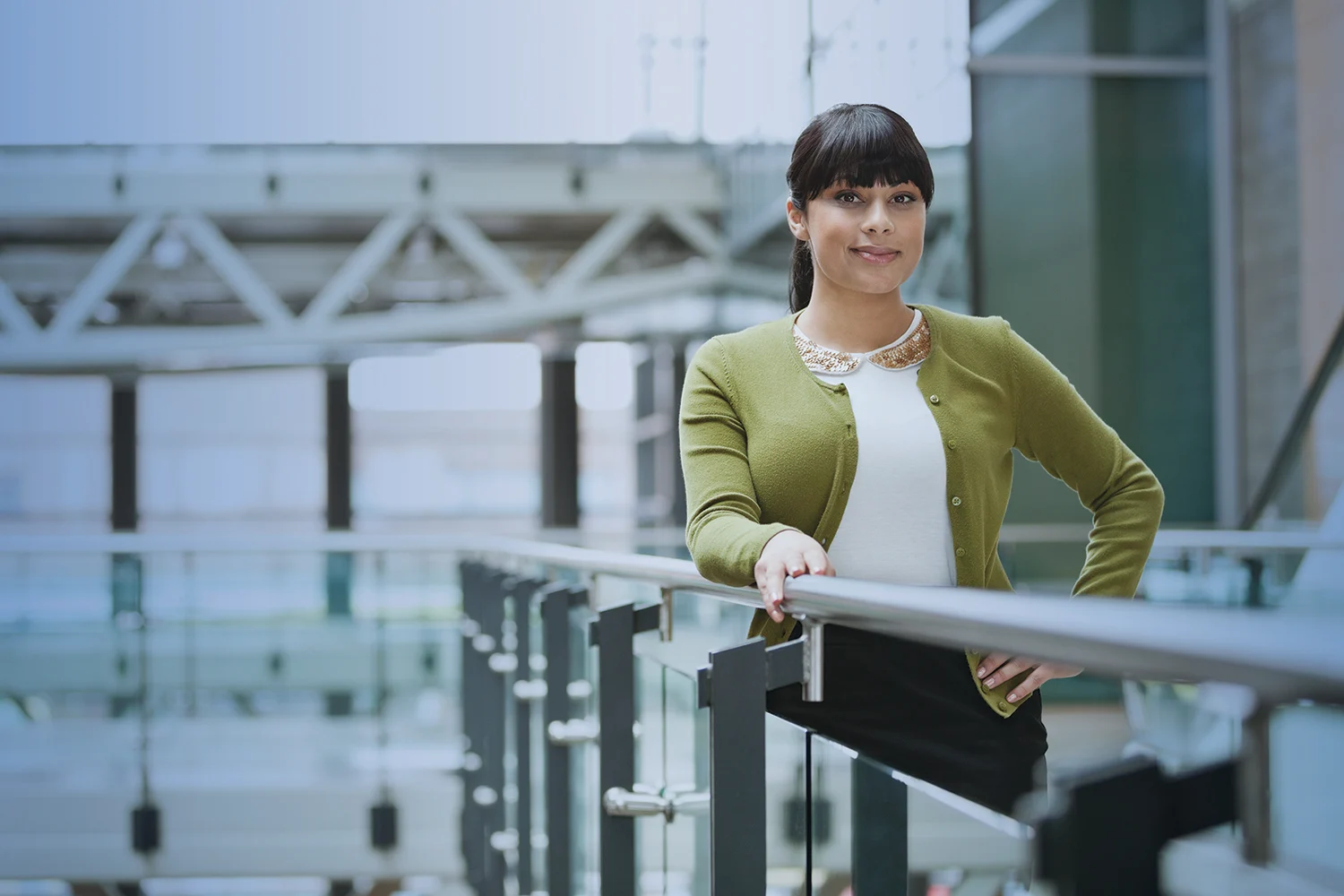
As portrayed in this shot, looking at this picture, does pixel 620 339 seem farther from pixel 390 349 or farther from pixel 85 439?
pixel 85 439

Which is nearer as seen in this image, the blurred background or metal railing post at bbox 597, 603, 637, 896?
metal railing post at bbox 597, 603, 637, 896

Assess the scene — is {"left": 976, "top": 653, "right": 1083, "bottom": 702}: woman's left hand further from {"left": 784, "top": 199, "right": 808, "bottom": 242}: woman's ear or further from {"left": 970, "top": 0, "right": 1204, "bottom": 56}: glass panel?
{"left": 970, "top": 0, "right": 1204, "bottom": 56}: glass panel

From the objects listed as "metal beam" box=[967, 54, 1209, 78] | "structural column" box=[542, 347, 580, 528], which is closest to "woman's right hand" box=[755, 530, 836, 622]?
"metal beam" box=[967, 54, 1209, 78]

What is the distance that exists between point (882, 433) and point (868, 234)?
24 centimetres

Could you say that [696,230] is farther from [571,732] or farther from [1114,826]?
[1114,826]

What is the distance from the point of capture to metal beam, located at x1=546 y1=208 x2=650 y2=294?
874cm

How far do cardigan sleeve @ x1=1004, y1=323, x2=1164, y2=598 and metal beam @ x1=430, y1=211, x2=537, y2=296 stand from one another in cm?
732

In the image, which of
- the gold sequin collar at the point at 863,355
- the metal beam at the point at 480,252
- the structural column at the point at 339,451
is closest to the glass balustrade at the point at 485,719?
the gold sequin collar at the point at 863,355

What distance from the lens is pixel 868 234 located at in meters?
1.60

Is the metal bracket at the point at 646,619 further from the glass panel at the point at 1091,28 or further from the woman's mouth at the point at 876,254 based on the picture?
the glass panel at the point at 1091,28

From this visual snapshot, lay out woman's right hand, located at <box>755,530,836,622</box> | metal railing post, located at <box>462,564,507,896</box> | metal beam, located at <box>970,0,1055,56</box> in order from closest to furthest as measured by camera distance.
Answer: woman's right hand, located at <box>755,530,836,622</box> → metal railing post, located at <box>462,564,507,896</box> → metal beam, located at <box>970,0,1055,56</box>

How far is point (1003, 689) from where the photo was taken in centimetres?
145

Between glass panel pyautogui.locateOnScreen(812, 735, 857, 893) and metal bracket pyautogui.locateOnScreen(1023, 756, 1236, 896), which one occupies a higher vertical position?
metal bracket pyautogui.locateOnScreen(1023, 756, 1236, 896)

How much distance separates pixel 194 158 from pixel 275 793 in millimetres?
4242
